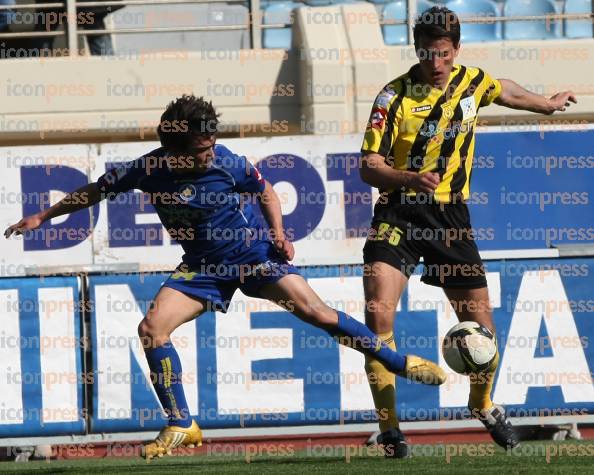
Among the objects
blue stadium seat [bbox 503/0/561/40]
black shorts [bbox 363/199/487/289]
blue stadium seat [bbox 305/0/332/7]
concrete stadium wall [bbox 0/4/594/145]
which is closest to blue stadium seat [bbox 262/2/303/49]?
blue stadium seat [bbox 305/0/332/7]

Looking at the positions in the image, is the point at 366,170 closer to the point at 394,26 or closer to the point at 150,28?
the point at 150,28

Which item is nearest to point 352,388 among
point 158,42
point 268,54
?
point 268,54

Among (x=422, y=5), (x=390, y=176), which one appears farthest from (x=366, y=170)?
(x=422, y=5)

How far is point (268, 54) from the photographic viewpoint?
1223 centimetres

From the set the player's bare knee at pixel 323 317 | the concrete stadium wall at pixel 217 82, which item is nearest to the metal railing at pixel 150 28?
the concrete stadium wall at pixel 217 82

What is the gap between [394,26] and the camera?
14.8 m

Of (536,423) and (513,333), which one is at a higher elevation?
(513,333)

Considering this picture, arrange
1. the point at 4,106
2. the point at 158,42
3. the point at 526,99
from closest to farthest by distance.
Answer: the point at 526,99 < the point at 4,106 < the point at 158,42

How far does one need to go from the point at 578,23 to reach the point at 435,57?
8725 millimetres

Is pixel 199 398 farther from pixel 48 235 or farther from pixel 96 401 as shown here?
pixel 48 235

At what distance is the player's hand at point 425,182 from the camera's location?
671 cm

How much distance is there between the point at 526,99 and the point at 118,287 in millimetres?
3426

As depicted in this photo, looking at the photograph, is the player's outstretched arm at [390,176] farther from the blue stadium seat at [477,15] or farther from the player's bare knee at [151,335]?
the blue stadium seat at [477,15]

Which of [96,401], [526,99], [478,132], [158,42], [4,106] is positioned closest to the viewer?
[526,99]
